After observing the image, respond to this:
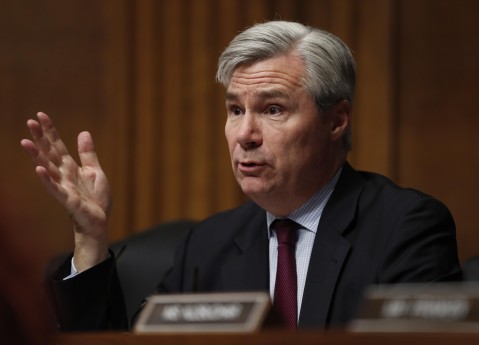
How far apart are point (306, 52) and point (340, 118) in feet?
0.78

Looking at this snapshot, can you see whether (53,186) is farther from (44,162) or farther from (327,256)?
(327,256)

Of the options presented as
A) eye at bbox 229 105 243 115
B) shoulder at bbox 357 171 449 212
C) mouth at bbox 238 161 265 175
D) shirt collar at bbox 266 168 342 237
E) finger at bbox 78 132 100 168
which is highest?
eye at bbox 229 105 243 115

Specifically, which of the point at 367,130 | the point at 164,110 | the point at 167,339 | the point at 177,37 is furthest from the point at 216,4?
the point at 167,339

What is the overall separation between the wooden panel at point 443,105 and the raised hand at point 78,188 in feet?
5.07

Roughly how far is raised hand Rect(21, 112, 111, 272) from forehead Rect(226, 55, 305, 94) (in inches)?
18.5

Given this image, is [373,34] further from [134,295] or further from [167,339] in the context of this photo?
[167,339]

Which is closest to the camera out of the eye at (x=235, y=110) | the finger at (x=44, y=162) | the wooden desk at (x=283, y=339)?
the wooden desk at (x=283, y=339)

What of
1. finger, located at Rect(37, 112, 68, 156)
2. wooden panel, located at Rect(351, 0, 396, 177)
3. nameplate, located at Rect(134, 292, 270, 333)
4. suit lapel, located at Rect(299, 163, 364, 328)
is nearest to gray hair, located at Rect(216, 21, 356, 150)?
suit lapel, located at Rect(299, 163, 364, 328)

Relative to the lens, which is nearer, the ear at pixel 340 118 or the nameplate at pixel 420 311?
the nameplate at pixel 420 311

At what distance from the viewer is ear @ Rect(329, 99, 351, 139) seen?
2.99 meters

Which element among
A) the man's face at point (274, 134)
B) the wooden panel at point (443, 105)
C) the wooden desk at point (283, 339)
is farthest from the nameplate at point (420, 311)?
the wooden panel at point (443, 105)

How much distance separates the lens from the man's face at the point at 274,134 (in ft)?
9.32

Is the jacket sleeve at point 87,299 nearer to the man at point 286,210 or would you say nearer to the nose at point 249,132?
the man at point 286,210

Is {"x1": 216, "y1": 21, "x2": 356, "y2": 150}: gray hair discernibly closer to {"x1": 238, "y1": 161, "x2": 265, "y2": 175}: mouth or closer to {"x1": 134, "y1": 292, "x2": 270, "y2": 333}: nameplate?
{"x1": 238, "y1": 161, "x2": 265, "y2": 175}: mouth
